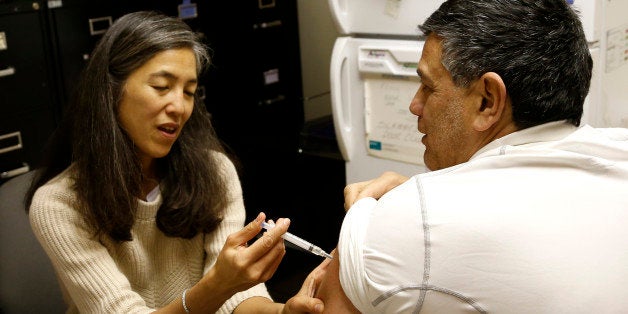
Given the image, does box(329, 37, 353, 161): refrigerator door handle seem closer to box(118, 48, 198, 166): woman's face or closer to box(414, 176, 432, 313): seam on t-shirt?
box(118, 48, 198, 166): woman's face

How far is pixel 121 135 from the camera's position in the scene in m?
1.66

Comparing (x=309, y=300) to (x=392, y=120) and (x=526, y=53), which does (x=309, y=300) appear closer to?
(x=526, y=53)

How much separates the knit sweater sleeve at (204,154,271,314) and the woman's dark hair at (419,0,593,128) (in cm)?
82

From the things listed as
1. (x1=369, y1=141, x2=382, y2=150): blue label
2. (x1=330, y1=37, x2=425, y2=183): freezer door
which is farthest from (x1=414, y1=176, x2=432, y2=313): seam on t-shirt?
(x1=369, y1=141, x2=382, y2=150): blue label

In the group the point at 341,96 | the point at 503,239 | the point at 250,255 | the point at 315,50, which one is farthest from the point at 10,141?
the point at 503,239

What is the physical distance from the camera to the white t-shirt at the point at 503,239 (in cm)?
96

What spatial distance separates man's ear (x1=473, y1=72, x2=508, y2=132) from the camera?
1092 mm

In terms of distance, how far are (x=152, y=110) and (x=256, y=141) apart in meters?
1.59

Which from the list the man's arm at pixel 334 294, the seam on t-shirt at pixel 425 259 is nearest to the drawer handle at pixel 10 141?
the man's arm at pixel 334 294

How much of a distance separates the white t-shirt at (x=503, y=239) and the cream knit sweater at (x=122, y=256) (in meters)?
0.69

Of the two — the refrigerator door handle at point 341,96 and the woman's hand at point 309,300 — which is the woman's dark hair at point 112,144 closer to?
the woman's hand at point 309,300

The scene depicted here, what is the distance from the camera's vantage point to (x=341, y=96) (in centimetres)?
281

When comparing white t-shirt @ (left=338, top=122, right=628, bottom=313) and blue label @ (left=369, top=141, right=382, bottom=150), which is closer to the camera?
white t-shirt @ (left=338, top=122, right=628, bottom=313)

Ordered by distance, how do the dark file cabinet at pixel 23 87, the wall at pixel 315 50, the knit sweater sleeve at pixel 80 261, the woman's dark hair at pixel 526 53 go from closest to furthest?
1. the woman's dark hair at pixel 526 53
2. the knit sweater sleeve at pixel 80 261
3. the dark file cabinet at pixel 23 87
4. the wall at pixel 315 50
